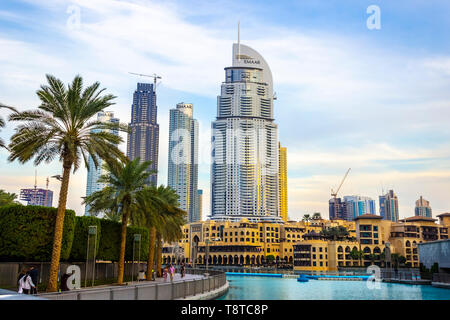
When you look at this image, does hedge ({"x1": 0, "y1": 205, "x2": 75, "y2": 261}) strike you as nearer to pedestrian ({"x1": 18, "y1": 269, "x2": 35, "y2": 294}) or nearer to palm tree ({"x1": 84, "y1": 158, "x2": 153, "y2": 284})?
palm tree ({"x1": 84, "y1": 158, "x2": 153, "y2": 284})

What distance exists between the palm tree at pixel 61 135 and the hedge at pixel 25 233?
16.1 feet

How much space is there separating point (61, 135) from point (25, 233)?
8591 millimetres

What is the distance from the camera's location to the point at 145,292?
77.2 ft

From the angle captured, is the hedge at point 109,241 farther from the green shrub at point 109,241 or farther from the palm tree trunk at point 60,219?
the palm tree trunk at point 60,219

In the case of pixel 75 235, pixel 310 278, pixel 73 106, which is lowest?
pixel 310 278

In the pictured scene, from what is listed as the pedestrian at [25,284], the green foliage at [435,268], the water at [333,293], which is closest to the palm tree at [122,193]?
the water at [333,293]

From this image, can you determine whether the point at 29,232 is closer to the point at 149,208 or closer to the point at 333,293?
the point at 149,208

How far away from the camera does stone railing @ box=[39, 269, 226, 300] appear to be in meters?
18.4

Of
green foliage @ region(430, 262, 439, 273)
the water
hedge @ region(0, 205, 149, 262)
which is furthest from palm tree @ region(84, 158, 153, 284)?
green foliage @ region(430, 262, 439, 273)
